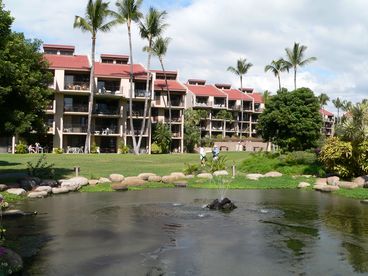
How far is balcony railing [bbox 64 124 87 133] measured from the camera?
187ft

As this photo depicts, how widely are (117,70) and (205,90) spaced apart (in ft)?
93.3

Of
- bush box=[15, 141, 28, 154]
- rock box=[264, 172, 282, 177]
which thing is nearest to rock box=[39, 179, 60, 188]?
rock box=[264, 172, 282, 177]

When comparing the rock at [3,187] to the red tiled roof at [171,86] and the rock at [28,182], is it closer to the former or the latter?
the rock at [28,182]

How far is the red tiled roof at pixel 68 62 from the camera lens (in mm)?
55375

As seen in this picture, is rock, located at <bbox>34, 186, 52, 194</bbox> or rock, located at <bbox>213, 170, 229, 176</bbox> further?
rock, located at <bbox>213, 170, 229, 176</bbox>

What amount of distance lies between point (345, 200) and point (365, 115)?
669cm

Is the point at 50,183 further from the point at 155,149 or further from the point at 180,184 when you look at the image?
the point at 155,149

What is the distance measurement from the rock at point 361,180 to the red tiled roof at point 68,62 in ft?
125

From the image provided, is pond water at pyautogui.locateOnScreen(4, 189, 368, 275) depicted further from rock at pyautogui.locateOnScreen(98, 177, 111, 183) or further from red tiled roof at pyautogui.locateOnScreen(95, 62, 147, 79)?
red tiled roof at pyautogui.locateOnScreen(95, 62, 147, 79)

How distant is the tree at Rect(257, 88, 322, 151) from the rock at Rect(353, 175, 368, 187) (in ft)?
39.3

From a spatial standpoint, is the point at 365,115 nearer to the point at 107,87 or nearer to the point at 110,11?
the point at 110,11

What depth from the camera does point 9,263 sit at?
895cm

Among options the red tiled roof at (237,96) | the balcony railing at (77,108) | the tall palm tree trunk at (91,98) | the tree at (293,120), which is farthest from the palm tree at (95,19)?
the red tiled roof at (237,96)

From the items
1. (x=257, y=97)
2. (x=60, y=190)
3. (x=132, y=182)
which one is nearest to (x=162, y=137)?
(x=132, y=182)
